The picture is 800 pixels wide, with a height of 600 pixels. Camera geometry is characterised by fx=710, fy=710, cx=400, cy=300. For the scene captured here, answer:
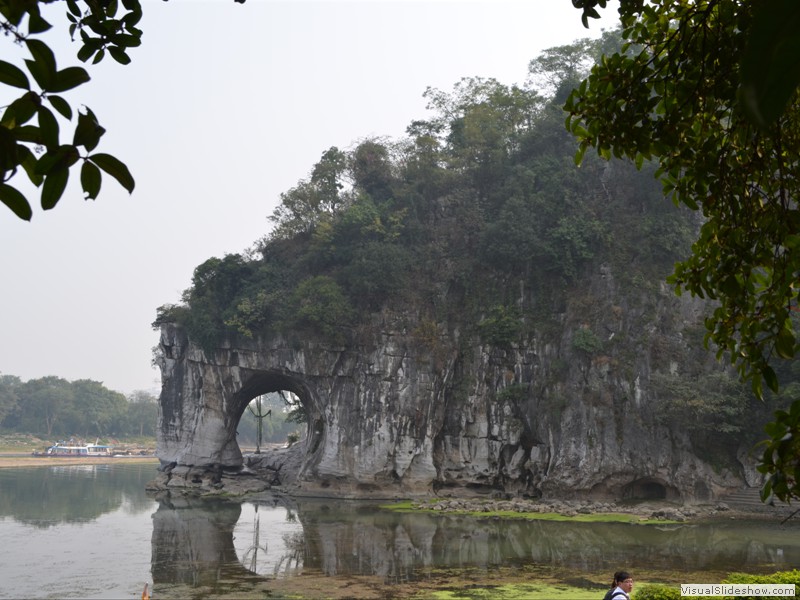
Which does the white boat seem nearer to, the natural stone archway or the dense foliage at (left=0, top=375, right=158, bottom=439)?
→ the dense foliage at (left=0, top=375, right=158, bottom=439)

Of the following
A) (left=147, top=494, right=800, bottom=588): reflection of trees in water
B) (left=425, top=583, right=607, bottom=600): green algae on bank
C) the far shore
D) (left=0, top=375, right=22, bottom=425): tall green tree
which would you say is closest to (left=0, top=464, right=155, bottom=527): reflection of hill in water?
the far shore

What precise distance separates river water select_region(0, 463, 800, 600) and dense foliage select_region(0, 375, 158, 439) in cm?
3272

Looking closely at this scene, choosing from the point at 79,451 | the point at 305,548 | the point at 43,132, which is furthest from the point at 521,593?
the point at 79,451

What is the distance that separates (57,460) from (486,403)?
28265 mm

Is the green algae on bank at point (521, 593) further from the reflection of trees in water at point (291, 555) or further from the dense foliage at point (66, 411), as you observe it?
the dense foliage at point (66, 411)

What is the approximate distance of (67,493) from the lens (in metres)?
23.5

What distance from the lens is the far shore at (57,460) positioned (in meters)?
36.6

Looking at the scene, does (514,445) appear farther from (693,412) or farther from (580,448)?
(693,412)

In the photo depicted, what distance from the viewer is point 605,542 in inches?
532

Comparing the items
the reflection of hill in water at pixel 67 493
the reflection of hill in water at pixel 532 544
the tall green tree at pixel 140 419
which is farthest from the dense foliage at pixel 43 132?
the tall green tree at pixel 140 419

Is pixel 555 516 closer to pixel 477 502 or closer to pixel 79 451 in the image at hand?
pixel 477 502

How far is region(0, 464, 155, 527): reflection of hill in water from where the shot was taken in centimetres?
1822

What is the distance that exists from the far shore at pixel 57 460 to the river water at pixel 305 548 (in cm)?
1886

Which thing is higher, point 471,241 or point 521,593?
point 471,241
